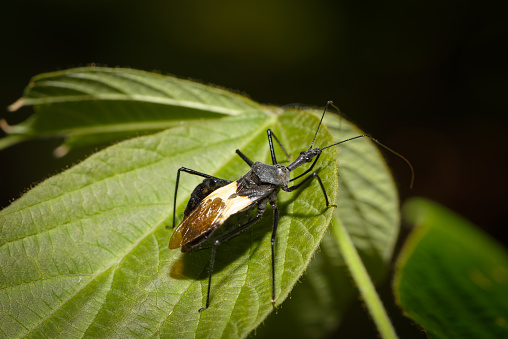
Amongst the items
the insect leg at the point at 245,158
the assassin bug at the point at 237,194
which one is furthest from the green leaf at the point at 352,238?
the insect leg at the point at 245,158

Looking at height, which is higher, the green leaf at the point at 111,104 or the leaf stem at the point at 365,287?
the green leaf at the point at 111,104

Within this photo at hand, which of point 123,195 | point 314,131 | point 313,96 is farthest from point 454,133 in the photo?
point 123,195

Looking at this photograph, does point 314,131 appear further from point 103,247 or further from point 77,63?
point 77,63

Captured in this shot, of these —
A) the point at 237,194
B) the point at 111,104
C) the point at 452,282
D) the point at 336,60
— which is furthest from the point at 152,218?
the point at 336,60

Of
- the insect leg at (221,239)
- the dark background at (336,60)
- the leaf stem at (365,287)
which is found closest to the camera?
the insect leg at (221,239)

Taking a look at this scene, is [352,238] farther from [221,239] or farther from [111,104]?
[111,104]

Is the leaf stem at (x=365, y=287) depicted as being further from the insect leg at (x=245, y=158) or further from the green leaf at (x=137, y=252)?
the insect leg at (x=245, y=158)

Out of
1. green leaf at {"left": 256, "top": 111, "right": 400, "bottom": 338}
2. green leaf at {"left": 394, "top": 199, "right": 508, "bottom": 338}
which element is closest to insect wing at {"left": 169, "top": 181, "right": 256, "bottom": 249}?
green leaf at {"left": 256, "top": 111, "right": 400, "bottom": 338}

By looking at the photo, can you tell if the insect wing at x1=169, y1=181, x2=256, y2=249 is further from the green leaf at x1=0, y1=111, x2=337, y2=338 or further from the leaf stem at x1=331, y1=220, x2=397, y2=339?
the leaf stem at x1=331, y1=220, x2=397, y2=339
